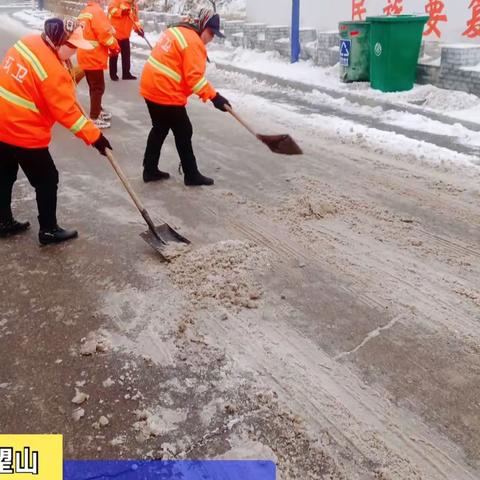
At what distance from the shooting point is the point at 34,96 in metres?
3.59

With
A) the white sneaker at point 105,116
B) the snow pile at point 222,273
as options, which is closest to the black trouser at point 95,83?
the white sneaker at point 105,116

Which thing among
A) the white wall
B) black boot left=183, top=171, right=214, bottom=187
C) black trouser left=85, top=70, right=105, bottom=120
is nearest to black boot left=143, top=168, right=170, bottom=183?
black boot left=183, top=171, right=214, bottom=187

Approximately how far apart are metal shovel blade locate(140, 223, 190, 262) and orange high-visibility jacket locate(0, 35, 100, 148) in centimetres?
80

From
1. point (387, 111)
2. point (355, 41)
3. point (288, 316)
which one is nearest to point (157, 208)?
point (288, 316)

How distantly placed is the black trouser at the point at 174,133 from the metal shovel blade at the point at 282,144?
746mm

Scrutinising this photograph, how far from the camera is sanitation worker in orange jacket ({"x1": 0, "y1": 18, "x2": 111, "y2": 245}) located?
3.49 meters

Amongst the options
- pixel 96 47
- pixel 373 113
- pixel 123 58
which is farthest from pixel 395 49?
pixel 123 58

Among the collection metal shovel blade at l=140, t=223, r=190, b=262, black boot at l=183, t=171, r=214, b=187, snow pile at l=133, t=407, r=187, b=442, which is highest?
black boot at l=183, t=171, r=214, b=187

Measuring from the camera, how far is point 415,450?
225cm

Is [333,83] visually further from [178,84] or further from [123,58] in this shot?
[178,84]

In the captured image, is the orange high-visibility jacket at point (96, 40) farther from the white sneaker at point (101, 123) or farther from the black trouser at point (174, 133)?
the black trouser at point (174, 133)

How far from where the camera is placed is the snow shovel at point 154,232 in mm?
3916

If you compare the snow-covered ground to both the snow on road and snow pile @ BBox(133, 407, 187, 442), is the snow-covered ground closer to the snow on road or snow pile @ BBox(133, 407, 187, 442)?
the snow on road

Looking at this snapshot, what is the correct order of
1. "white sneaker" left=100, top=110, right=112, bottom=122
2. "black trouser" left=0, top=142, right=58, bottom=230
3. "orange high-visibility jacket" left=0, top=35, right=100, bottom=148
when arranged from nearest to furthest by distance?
"orange high-visibility jacket" left=0, top=35, right=100, bottom=148
"black trouser" left=0, top=142, right=58, bottom=230
"white sneaker" left=100, top=110, right=112, bottom=122
